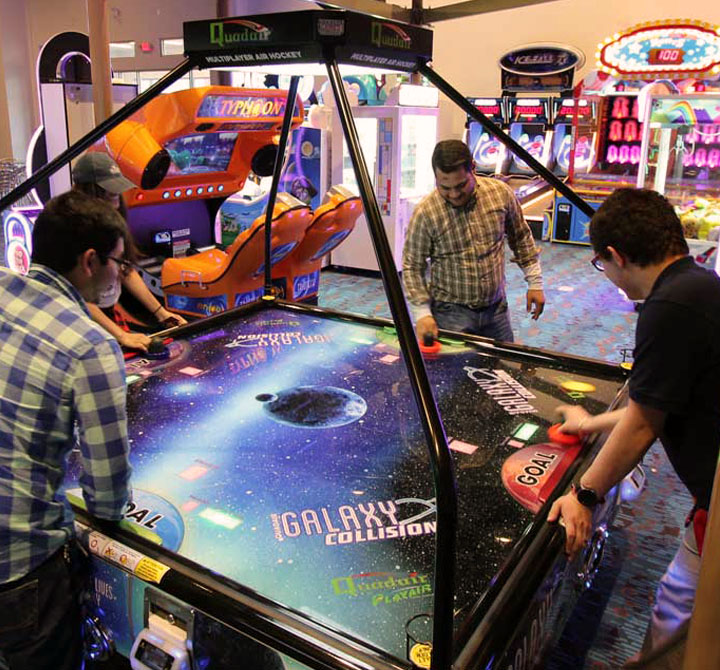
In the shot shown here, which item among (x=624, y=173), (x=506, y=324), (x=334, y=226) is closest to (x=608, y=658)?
(x=506, y=324)

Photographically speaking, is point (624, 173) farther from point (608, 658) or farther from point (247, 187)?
point (608, 658)

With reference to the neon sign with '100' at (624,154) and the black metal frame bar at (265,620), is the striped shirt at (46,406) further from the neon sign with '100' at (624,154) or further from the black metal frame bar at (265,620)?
the neon sign with '100' at (624,154)

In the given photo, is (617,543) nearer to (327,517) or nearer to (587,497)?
(587,497)

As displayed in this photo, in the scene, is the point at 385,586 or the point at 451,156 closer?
the point at 385,586

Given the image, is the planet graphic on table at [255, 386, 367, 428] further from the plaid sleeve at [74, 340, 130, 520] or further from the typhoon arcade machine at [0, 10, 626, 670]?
the plaid sleeve at [74, 340, 130, 520]

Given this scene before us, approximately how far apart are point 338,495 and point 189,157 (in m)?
3.83

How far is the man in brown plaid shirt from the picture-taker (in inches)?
125

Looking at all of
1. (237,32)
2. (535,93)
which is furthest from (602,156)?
(237,32)

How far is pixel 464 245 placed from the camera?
125 inches

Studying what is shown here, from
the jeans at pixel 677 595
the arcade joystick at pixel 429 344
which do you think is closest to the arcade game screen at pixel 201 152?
the arcade joystick at pixel 429 344

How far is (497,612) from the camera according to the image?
137 centimetres

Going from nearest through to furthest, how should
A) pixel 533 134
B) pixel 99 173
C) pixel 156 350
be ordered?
pixel 156 350
pixel 99 173
pixel 533 134

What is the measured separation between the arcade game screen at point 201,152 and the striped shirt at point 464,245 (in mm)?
2323

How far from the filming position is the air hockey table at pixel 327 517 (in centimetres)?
136
